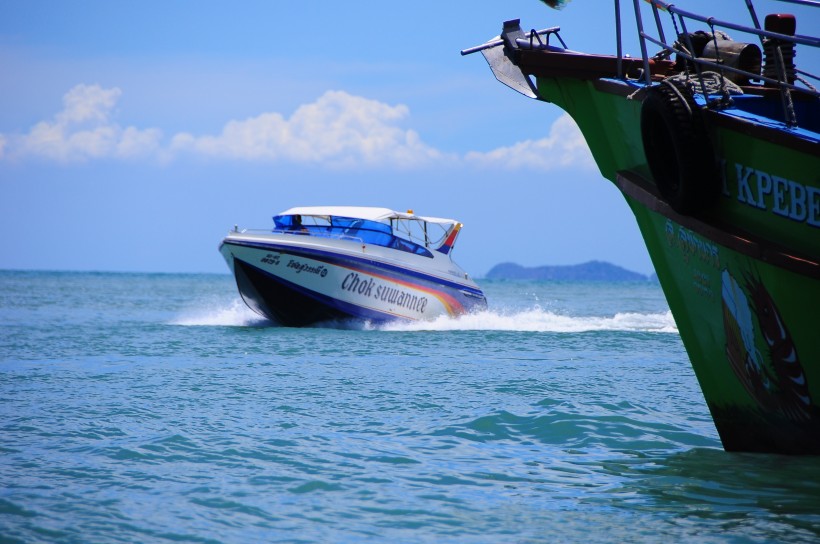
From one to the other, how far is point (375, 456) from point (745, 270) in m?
3.39

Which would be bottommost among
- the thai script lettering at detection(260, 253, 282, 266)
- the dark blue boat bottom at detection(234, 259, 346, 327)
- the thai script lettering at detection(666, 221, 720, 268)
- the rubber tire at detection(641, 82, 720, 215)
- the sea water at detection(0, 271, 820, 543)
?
the sea water at detection(0, 271, 820, 543)

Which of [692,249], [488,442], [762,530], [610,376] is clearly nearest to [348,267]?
[610,376]

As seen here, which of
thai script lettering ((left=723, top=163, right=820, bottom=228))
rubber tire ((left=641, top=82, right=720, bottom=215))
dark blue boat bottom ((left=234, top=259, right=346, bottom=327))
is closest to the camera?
thai script lettering ((left=723, top=163, right=820, bottom=228))

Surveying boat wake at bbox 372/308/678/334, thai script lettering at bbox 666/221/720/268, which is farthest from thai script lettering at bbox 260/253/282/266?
thai script lettering at bbox 666/221/720/268

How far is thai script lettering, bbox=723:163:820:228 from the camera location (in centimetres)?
584

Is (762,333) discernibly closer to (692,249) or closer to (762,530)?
(692,249)

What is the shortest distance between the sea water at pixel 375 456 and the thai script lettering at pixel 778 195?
1.95m

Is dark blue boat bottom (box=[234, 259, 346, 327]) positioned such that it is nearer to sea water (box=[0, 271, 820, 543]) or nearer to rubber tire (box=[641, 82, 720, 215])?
sea water (box=[0, 271, 820, 543])

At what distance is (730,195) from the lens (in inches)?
261

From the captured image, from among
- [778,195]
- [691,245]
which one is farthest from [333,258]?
[778,195]

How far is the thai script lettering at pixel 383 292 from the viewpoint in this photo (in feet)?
67.6

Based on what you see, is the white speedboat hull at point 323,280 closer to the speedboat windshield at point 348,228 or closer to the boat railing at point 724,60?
the speedboat windshield at point 348,228

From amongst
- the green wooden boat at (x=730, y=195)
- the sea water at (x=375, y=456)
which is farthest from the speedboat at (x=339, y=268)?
the green wooden boat at (x=730, y=195)

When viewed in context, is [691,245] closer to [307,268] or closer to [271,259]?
[307,268]
